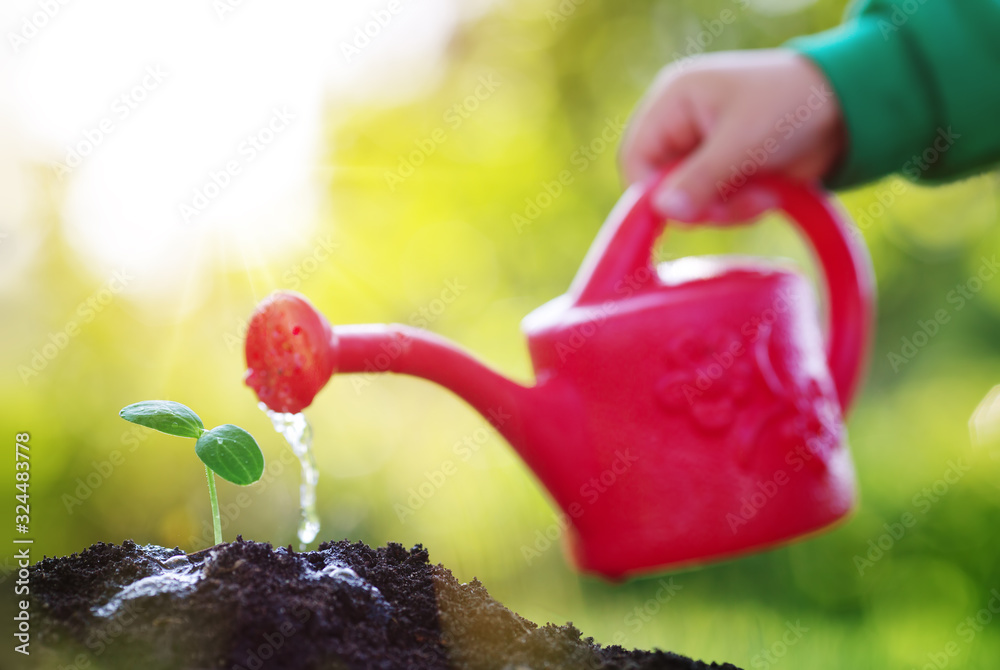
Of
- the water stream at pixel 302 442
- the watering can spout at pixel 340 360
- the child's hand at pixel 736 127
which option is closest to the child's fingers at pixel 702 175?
the child's hand at pixel 736 127

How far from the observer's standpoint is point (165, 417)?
51 centimetres

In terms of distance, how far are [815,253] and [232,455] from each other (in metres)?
0.65

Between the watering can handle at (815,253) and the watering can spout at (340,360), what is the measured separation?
0.14m

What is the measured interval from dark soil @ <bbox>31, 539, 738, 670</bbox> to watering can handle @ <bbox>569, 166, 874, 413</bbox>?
341 millimetres

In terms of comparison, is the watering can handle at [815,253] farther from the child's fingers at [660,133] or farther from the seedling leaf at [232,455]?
the seedling leaf at [232,455]

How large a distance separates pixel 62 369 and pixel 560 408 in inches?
40.7

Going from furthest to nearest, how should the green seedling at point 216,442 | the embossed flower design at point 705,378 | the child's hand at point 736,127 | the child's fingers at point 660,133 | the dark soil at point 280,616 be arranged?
the child's fingers at point 660,133
the child's hand at point 736,127
the embossed flower design at point 705,378
the green seedling at point 216,442
the dark soil at point 280,616

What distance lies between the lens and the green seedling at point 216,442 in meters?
0.50

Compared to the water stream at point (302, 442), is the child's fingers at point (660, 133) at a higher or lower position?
higher

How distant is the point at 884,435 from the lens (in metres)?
1.92

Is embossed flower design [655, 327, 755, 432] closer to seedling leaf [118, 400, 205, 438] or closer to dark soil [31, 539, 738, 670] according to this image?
dark soil [31, 539, 738, 670]

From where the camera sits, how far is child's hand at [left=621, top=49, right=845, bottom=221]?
808mm

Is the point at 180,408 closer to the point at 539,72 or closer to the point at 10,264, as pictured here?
the point at 10,264

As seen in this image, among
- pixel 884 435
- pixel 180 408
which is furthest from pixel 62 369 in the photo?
pixel 884 435
